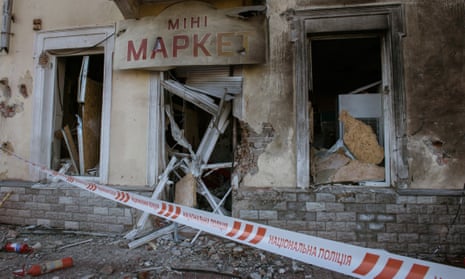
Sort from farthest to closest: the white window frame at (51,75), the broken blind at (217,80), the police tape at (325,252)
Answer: the white window frame at (51,75) → the broken blind at (217,80) → the police tape at (325,252)

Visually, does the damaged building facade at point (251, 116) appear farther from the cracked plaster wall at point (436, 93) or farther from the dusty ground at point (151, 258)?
the dusty ground at point (151, 258)

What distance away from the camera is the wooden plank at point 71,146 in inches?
191

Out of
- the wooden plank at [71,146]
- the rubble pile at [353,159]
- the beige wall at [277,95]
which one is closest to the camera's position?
the beige wall at [277,95]

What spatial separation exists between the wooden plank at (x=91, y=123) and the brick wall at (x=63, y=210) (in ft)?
1.95

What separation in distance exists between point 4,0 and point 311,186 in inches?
250

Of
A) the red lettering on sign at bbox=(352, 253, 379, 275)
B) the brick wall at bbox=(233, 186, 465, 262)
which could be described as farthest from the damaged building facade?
the red lettering on sign at bbox=(352, 253, 379, 275)

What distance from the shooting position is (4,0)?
4.79 metres

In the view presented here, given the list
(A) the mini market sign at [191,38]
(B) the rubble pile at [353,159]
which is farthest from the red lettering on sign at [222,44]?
(B) the rubble pile at [353,159]

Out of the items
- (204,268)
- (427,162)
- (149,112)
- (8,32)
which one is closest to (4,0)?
(8,32)

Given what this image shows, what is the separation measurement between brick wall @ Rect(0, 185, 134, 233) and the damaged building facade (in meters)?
0.02

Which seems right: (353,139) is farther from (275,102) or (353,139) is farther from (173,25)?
(173,25)

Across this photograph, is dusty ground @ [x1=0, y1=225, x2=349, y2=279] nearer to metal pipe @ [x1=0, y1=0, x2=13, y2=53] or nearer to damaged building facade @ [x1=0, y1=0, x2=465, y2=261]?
damaged building facade @ [x1=0, y1=0, x2=465, y2=261]

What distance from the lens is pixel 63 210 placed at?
14.6 feet

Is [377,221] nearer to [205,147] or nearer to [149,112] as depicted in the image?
[205,147]
